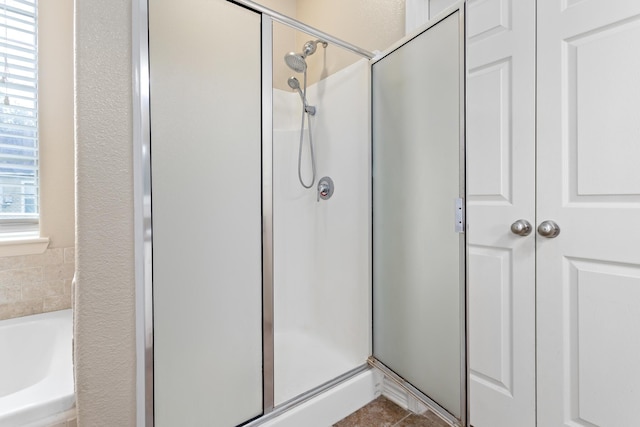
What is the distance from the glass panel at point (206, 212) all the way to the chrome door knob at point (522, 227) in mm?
968

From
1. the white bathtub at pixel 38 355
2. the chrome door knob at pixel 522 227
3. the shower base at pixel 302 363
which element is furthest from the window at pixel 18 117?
the chrome door knob at pixel 522 227

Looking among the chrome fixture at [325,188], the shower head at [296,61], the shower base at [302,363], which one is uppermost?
the shower head at [296,61]

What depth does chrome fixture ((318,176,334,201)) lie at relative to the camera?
1.65 m

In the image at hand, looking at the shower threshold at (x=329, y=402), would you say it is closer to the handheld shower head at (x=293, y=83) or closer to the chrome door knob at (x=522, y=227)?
the chrome door knob at (x=522, y=227)

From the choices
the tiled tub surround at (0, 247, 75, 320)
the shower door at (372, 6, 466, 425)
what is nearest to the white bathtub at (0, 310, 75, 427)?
the tiled tub surround at (0, 247, 75, 320)

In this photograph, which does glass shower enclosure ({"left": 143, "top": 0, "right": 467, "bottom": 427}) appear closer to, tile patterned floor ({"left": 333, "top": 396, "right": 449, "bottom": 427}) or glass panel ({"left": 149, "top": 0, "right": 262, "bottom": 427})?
glass panel ({"left": 149, "top": 0, "right": 262, "bottom": 427})

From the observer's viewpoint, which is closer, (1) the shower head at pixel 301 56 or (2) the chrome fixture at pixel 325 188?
(1) the shower head at pixel 301 56

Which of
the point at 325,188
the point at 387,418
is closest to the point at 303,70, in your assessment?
the point at 325,188

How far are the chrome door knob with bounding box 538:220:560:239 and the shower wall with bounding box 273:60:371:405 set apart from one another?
707mm

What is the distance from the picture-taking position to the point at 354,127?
4.93 ft

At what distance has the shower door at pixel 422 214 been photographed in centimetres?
104

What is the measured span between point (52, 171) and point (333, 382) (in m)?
1.76

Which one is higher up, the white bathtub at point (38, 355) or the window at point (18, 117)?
the window at point (18, 117)

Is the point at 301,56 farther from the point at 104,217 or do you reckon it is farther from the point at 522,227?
the point at 522,227
